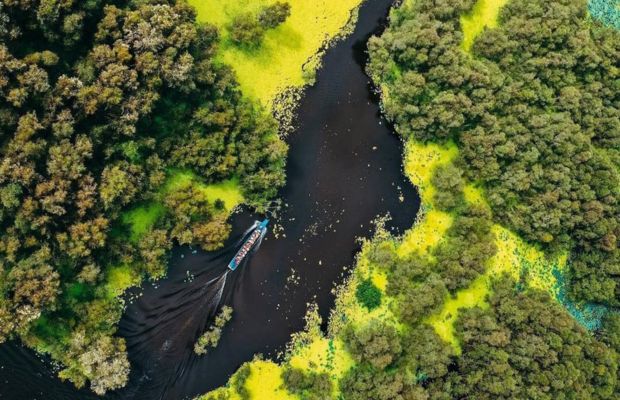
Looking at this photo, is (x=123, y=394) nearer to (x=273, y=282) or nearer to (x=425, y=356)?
(x=273, y=282)

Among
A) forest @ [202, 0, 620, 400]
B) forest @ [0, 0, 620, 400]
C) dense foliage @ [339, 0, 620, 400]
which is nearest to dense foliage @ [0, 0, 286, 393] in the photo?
forest @ [0, 0, 620, 400]

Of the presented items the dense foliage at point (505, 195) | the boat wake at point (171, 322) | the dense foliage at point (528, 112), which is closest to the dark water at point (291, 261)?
the boat wake at point (171, 322)

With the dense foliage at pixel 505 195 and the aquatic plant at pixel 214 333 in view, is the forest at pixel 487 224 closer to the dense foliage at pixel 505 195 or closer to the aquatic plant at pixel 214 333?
the dense foliage at pixel 505 195

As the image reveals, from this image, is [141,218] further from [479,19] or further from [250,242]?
[479,19]

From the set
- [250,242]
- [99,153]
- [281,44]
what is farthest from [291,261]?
[281,44]

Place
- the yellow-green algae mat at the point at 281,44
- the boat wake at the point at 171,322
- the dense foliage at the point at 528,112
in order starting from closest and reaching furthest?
the boat wake at the point at 171,322 → the yellow-green algae mat at the point at 281,44 → the dense foliage at the point at 528,112

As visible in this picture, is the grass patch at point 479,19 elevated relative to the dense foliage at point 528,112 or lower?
elevated

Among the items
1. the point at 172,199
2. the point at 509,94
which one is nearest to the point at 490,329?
the point at 509,94
